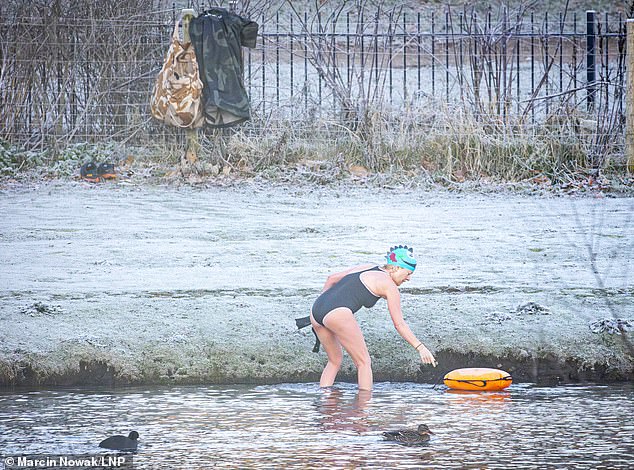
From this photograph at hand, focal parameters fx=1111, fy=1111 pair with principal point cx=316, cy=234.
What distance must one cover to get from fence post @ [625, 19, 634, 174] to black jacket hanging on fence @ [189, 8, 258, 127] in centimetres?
473

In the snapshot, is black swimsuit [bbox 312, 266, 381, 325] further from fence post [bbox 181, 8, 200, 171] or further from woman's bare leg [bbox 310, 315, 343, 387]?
fence post [bbox 181, 8, 200, 171]

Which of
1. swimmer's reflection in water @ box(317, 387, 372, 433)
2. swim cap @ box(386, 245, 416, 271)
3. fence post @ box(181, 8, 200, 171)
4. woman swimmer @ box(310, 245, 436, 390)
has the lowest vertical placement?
swimmer's reflection in water @ box(317, 387, 372, 433)

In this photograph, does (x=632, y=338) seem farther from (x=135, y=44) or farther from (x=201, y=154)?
(x=135, y=44)

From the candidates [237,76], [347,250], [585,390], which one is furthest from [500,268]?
[237,76]

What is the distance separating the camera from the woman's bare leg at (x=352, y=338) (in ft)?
24.1

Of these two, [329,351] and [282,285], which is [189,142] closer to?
[282,285]

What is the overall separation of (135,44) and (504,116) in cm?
498

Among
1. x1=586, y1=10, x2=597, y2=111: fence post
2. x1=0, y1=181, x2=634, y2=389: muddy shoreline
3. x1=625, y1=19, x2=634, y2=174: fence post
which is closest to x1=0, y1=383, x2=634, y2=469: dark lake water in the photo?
x1=0, y1=181, x2=634, y2=389: muddy shoreline

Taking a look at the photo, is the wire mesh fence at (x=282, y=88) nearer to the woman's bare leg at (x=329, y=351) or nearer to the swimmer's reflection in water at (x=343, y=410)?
the woman's bare leg at (x=329, y=351)

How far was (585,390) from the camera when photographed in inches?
293

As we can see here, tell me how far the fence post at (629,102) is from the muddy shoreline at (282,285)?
4.09 ft

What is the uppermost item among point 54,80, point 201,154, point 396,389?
point 54,80

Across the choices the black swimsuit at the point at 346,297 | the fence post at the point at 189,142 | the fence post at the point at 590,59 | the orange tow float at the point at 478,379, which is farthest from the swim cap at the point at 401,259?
the fence post at the point at 590,59

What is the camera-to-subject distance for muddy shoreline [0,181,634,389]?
7.77m
